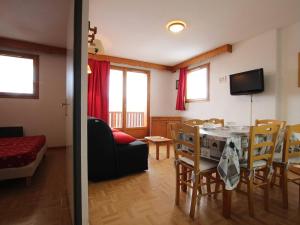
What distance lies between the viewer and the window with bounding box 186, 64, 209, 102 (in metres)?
4.55

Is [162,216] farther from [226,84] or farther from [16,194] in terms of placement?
[226,84]

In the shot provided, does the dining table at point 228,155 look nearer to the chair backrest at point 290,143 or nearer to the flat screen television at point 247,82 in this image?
the chair backrest at point 290,143

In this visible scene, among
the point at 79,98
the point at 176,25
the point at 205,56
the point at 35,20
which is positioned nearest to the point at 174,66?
the point at 205,56

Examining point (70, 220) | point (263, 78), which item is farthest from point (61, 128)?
point (263, 78)

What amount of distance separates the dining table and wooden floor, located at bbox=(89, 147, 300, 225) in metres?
0.22

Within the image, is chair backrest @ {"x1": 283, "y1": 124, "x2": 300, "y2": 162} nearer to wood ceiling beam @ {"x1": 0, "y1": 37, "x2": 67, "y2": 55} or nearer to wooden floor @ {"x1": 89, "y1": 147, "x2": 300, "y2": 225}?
wooden floor @ {"x1": 89, "y1": 147, "x2": 300, "y2": 225}

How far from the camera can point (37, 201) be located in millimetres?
1829

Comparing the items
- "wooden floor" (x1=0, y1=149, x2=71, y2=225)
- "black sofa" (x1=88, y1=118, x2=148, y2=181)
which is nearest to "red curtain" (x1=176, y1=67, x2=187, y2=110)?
"black sofa" (x1=88, y1=118, x2=148, y2=181)

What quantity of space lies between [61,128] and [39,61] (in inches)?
66.7

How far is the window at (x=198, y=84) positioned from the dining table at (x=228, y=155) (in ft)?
9.80

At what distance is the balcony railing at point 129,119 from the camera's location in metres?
5.11

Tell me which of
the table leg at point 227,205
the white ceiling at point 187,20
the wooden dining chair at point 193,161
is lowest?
the table leg at point 227,205

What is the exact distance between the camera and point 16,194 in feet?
6.48

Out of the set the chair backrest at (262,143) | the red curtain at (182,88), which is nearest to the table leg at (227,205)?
the chair backrest at (262,143)
